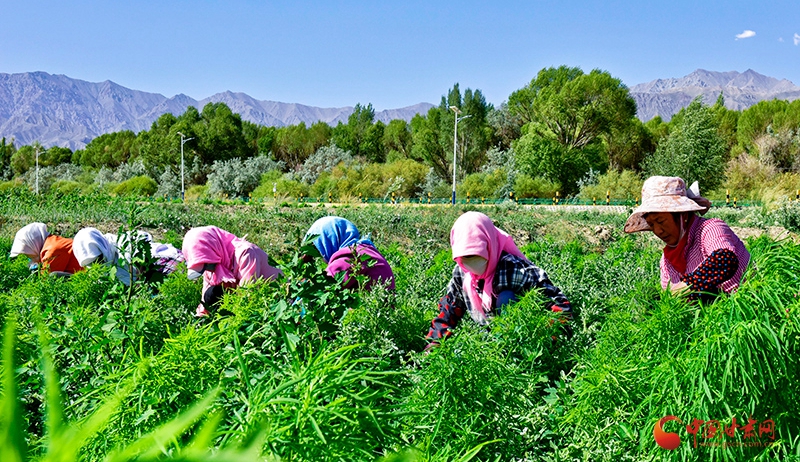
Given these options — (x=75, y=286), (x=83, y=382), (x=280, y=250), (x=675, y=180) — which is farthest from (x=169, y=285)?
(x=280, y=250)

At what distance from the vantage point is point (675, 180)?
2775 millimetres

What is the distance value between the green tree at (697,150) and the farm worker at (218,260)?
26.1 metres

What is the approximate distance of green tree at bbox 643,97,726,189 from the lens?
26.9 m

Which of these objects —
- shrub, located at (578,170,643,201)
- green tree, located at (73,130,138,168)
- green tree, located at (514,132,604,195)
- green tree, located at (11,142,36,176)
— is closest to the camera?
shrub, located at (578,170,643,201)

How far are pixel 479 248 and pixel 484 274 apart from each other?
0.20 m

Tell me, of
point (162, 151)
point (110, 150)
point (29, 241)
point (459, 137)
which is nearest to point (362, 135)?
point (459, 137)

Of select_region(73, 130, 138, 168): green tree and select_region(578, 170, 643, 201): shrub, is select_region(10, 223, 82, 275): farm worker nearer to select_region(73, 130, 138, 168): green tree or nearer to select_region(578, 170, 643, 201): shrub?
select_region(578, 170, 643, 201): shrub

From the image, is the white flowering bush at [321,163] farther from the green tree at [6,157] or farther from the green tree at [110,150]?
the green tree at [6,157]

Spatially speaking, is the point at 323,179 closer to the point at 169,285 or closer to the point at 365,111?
the point at 365,111

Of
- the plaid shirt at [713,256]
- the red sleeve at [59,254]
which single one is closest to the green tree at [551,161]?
the red sleeve at [59,254]

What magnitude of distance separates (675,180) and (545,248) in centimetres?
362

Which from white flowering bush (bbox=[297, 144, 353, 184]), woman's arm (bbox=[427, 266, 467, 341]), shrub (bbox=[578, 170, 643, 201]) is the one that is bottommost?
shrub (bbox=[578, 170, 643, 201])

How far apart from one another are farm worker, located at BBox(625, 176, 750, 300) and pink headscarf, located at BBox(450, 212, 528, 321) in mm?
743

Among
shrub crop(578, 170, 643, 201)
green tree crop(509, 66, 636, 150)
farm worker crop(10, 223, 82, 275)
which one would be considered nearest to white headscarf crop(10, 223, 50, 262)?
farm worker crop(10, 223, 82, 275)
